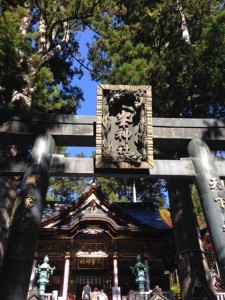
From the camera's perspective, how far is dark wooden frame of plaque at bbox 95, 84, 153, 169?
18.0 feet

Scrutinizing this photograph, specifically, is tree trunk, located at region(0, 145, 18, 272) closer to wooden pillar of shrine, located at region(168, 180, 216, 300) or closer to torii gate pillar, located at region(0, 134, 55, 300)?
torii gate pillar, located at region(0, 134, 55, 300)

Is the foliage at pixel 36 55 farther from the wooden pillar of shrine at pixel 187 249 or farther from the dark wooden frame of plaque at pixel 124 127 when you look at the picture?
the wooden pillar of shrine at pixel 187 249

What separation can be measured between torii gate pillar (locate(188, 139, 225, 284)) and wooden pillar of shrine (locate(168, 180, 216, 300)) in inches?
112

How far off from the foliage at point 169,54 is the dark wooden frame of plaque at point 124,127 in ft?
12.1

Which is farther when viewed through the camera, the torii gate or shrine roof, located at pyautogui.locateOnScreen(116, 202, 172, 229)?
shrine roof, located at pyautogui.locateOnScreen(116, 202, 172, 229)

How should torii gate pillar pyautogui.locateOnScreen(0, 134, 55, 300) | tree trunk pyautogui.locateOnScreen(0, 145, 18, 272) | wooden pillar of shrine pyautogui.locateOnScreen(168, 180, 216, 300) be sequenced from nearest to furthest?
1. torii gate pillar pyautogui.locateOnScreen(0, 134, 55, 300)
2. tree trunk pyautogui.locateOnScreen(0, 145, 18, 272)
3. wooden pillar of shrine pyautogui.locateOnScreen(168, 180, 216, 300)

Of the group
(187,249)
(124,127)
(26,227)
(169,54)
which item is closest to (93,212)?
(187,249)

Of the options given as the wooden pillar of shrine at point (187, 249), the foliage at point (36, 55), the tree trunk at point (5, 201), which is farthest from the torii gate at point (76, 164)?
the foliage at point (36, 55)

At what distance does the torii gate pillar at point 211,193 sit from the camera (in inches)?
184

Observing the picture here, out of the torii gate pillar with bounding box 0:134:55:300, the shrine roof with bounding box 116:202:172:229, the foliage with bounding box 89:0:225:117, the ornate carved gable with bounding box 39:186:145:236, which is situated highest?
the foliage with bounding box 89:0:225:117

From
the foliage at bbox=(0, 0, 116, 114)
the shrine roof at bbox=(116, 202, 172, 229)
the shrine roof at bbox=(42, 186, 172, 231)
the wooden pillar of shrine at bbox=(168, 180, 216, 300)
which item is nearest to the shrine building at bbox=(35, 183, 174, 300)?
the shrine roof at bbox=(42, 186, 172, 231)

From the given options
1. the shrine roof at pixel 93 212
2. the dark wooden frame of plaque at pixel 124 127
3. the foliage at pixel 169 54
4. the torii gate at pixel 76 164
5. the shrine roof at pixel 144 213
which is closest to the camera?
the torii gate at pixel 76 164

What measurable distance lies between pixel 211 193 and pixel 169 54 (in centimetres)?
657

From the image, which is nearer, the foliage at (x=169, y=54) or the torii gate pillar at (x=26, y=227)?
the torii gate pillar at (x=26, y=227)
